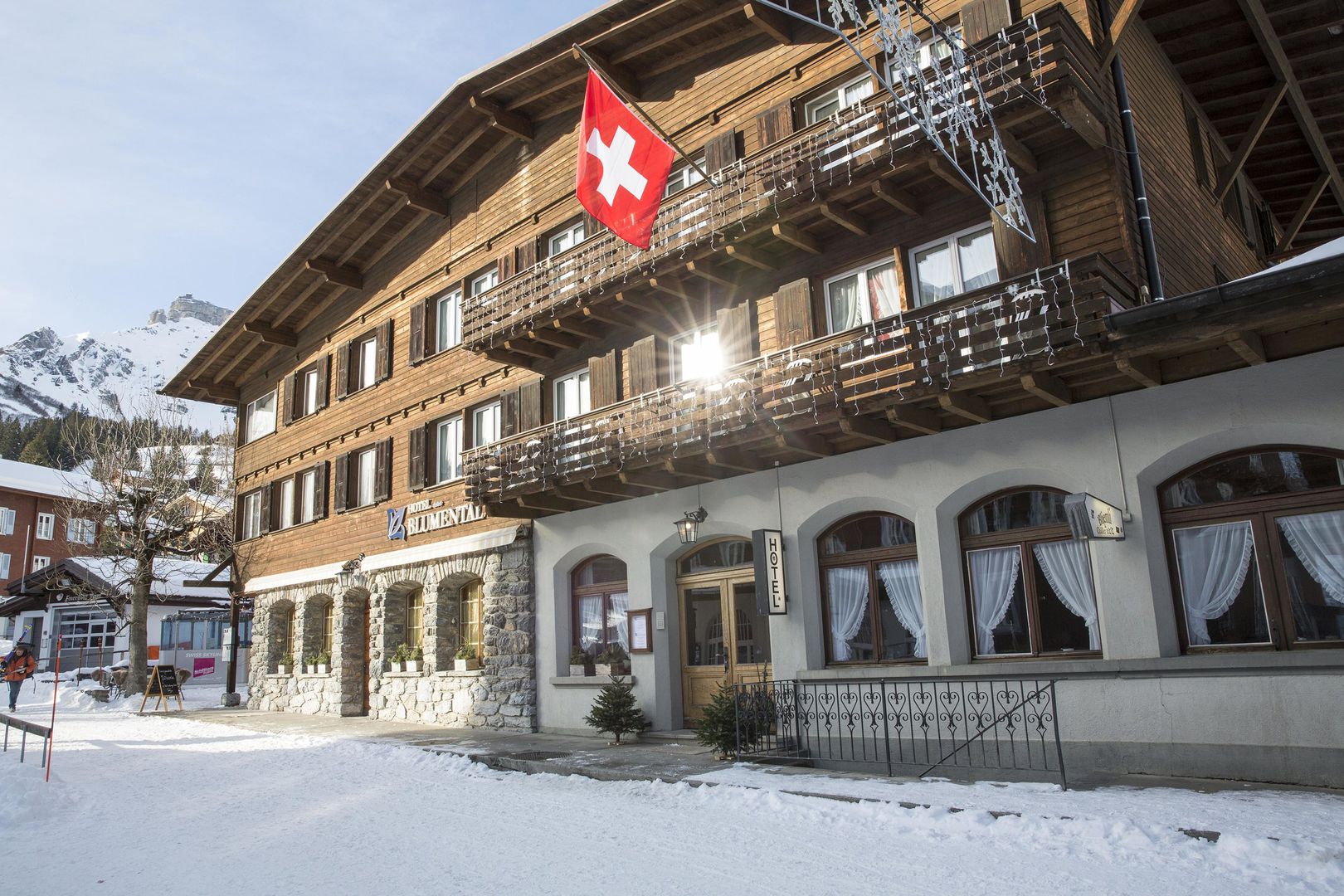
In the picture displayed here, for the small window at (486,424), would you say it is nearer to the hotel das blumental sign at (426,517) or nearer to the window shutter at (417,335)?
the hotel das blumental sign at (426,517)

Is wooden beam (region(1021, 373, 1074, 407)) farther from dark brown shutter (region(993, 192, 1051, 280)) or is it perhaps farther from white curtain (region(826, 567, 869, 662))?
white curtain (region(826, 567, 869, 662))

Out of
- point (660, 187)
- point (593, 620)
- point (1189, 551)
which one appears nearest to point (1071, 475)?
point (1189, 551)

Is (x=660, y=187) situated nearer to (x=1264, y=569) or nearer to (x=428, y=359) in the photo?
(x=1264, y=569)

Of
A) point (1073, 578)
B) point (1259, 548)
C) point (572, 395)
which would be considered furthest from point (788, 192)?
point (1259, 548)

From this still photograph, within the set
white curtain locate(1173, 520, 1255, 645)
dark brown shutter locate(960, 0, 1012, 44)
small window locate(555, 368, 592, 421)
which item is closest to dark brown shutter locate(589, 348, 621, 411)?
small window locate(555, 368, 592, 421)

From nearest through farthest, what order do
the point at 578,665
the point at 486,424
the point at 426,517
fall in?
1. the point at 578,665
2. the point at 486,424
3. the point at 426,517

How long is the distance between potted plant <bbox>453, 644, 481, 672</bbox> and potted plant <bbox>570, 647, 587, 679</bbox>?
2679 millimetres

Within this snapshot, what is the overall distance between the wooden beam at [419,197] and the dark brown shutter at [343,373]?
4.70m

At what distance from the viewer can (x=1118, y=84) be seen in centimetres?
1214

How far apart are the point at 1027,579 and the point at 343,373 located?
18.4 meters

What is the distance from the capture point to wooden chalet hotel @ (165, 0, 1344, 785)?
9797 mm

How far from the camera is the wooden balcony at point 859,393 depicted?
10102 millimetres

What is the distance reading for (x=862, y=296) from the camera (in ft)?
43.4

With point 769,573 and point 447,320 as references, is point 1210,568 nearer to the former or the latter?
point 769,573
